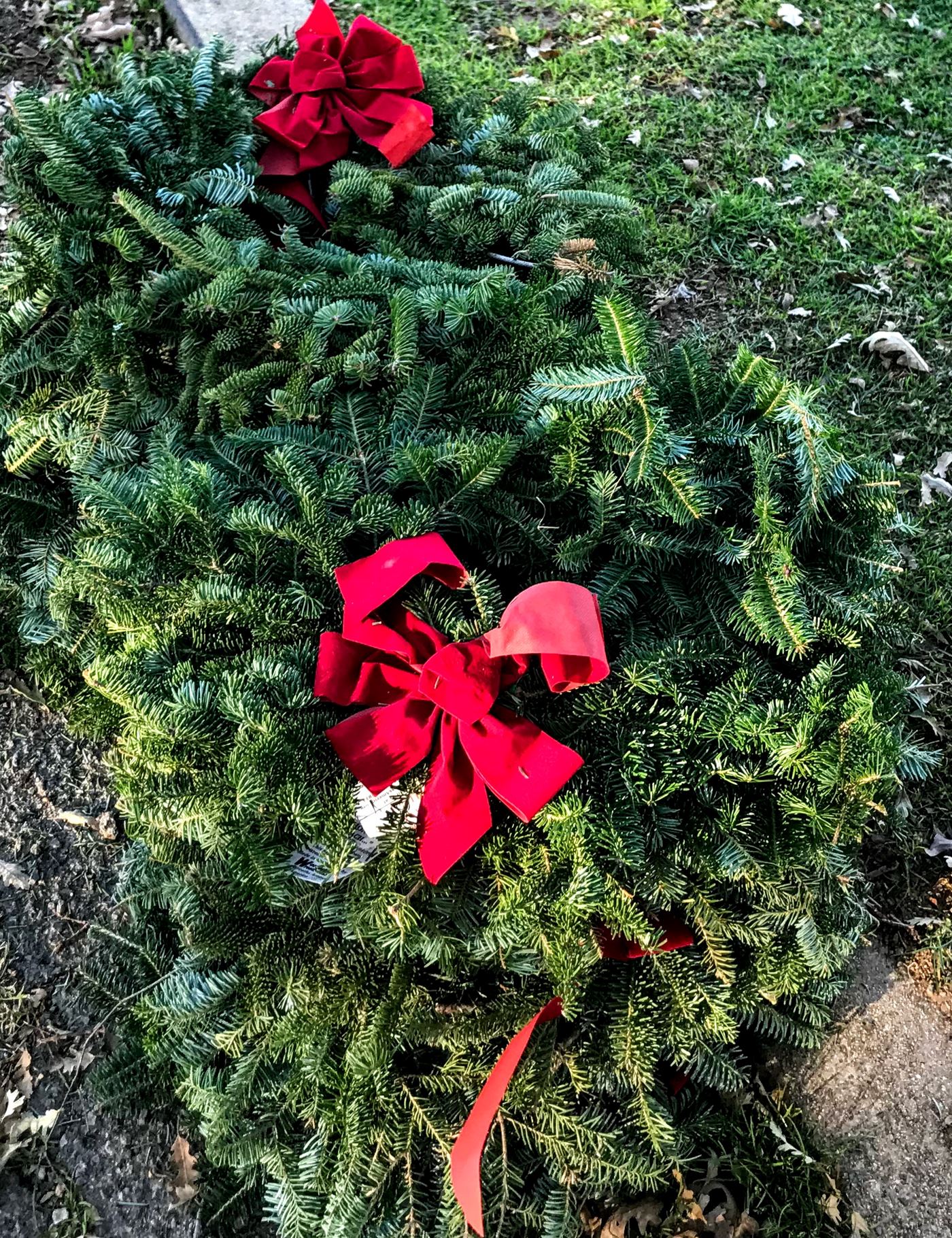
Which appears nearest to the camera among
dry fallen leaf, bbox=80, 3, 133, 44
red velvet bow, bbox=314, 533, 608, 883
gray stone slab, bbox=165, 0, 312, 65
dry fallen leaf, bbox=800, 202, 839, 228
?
red velvet bow, bbox=314, 533, 608, 883

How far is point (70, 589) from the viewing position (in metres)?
2.10

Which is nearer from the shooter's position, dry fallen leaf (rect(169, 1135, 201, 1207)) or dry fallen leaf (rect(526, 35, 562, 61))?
dry fallen leaf (rect(169, 1135, 201, 1207))

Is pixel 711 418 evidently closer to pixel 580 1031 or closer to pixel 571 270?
pixel 571 270

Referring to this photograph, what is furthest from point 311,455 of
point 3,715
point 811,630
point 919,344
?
point 919,344

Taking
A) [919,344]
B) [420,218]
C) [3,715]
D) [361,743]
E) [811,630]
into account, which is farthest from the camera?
[919,344]

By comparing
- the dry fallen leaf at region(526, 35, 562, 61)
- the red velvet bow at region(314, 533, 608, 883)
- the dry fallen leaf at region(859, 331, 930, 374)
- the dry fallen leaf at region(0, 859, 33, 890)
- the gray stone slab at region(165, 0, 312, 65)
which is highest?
the gray stone slab at region(165, 0, 312, 65)

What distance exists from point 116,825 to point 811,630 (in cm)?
193

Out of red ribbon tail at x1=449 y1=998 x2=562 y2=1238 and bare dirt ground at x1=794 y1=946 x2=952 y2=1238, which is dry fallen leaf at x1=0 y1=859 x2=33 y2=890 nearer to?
red ribbon tail at x1=449 y1=998 x2=562 y2=1238

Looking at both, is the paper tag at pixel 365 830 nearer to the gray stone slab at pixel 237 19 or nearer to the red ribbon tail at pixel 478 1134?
the red ribbon tail at pixel 478 1134

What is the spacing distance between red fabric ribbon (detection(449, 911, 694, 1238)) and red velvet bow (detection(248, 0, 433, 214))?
2121 mm

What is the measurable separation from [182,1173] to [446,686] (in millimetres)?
1388

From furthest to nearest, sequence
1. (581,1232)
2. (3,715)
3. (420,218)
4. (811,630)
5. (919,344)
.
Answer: (919,344) → (3,715) → (420,218) → (581,1232) → (811,630)

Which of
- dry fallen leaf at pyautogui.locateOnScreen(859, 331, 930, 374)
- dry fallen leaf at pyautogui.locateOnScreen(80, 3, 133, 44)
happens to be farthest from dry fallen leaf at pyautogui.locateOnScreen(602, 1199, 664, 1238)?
dry fallen leaf at pyautogui.locateOnScreen(80, 3, 133, 44)

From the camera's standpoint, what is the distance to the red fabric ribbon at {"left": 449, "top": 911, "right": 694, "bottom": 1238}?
5.47ft
